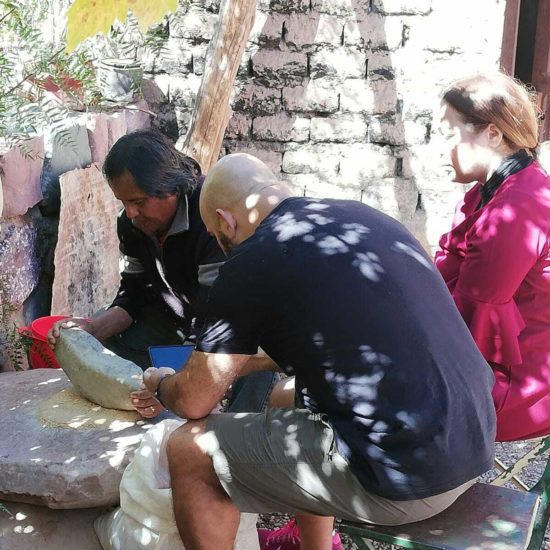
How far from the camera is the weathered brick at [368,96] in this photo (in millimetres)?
5098

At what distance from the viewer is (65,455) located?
2402 mm

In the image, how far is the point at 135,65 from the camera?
470 centimetres

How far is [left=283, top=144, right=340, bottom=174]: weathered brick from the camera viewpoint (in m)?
5.17

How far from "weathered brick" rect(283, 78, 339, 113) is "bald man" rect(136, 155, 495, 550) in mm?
3127

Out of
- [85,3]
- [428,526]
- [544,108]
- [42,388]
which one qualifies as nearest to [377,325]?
[428,526]

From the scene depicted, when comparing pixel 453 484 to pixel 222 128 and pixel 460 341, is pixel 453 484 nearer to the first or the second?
pixel 460 341

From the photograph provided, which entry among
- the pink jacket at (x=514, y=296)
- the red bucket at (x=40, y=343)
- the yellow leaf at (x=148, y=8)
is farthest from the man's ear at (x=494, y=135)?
the red bucket at (x=40, y=343)

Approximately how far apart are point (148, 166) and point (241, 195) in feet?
2.72

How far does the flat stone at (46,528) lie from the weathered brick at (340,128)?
3196 millimetres

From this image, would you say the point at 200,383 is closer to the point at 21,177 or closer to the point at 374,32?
the point at 21,177

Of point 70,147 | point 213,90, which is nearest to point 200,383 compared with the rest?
point 70,147

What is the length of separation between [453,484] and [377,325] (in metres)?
0.43

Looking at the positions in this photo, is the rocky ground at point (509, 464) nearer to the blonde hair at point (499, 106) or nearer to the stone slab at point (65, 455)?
the stone slab at point (65, 455)

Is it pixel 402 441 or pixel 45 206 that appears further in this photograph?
pixel 45 206
